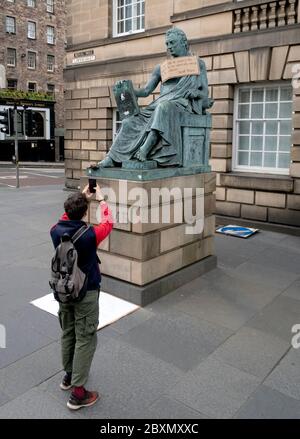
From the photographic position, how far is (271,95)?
990 centimetres

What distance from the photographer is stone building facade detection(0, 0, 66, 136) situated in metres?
42.2

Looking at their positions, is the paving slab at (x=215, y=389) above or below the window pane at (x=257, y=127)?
below

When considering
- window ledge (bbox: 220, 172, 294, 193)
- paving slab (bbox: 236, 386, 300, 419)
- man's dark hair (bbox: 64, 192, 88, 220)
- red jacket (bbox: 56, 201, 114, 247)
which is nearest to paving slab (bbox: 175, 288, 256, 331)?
paving slab (bbox: 236, 386, 300, 419)

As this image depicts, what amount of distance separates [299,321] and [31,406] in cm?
308

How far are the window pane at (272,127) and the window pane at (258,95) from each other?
0.60m

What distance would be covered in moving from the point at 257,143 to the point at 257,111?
0.76m

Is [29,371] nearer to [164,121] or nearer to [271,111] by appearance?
[164,121]

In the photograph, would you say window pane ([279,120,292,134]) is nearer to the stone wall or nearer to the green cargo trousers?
the stone wall

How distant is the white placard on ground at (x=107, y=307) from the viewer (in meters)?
4.80

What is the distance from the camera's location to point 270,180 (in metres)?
9.62

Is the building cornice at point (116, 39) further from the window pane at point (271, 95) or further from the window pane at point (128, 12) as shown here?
the window pane at point (271, 95)

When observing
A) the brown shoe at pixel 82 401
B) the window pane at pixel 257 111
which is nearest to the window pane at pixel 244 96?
the window pane at pixel 257 111

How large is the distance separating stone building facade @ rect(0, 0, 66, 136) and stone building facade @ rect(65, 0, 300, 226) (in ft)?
112

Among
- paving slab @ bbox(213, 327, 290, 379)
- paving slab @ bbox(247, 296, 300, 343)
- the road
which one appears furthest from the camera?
the road
